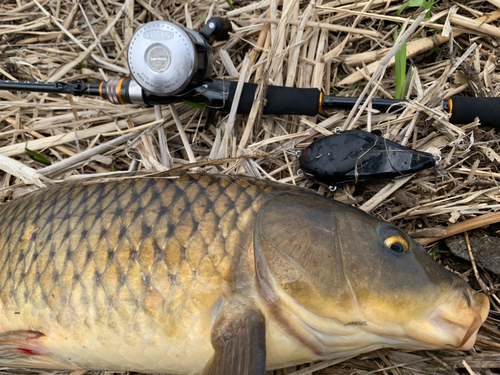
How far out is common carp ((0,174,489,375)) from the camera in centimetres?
114

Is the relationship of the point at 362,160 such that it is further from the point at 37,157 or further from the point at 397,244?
the point at 37,157

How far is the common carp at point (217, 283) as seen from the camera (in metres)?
1.14

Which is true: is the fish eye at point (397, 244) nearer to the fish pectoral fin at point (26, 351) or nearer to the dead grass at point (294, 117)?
the dead grass at point (294, 117)

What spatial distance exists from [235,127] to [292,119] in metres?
0.30

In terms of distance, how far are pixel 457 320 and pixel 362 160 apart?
0.72m

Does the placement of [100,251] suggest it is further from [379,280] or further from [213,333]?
[379,280]

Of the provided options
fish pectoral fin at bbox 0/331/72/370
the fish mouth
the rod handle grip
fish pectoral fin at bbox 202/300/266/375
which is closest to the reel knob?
the rod handle grip

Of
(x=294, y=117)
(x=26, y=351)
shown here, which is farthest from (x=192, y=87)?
(x=26, y=351)

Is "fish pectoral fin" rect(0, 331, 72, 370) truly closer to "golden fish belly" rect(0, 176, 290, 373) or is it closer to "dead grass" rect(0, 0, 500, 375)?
"golden fish belly" rect(0, 176, 290, 373)

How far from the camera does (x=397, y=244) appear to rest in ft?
3.94

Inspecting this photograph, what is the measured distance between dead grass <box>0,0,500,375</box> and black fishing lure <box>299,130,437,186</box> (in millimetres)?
110

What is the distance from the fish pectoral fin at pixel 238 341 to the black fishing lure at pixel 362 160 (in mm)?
709

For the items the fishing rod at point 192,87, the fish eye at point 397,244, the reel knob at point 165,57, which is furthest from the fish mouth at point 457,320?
the reel knob at point 165,57

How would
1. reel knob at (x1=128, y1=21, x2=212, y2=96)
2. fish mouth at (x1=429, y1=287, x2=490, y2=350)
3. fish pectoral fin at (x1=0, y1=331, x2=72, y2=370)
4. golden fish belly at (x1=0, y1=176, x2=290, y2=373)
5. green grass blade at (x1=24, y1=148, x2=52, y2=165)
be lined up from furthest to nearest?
green grass blade at (x1=24, y1=148, x2=52, y2=165), reel knob at (x1=128, y1=21, x2=212, y2=96), fish pectoral fin at (x1=0, y1=331, x2=72, y2=370), golden fish belly at (x1=0, y1=176, x2=290, y2=373), fish mouth at (x1=429, y1=287, x2=490, y2=350)
